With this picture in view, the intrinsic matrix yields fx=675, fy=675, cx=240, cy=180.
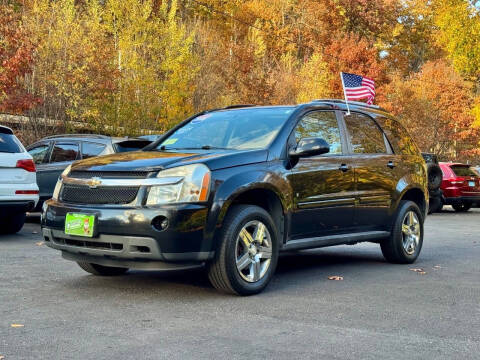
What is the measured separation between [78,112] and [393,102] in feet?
72.9

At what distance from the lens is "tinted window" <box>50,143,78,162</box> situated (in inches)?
497

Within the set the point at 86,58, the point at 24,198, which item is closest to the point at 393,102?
the point at 86,58

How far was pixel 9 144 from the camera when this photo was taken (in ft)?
33.5

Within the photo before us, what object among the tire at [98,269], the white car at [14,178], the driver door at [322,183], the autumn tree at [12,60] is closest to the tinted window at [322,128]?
the driver door at [322,183]

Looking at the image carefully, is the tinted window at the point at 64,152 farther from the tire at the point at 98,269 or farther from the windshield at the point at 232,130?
the tire at the point at 98,269

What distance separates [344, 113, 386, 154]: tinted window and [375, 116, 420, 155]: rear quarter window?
0.60 feet

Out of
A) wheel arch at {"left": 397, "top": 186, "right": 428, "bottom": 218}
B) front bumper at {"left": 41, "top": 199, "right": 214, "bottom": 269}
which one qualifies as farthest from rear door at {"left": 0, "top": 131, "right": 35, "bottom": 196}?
wheel arch at {"left": 397, "top": 186, "right": 428, "bottom": 218}

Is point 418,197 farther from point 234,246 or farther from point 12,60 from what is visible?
point 12,60

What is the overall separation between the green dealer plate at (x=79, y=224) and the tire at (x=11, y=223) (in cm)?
533

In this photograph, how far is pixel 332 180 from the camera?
23.5 feet

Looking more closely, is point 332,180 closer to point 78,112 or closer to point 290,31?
point 78,112

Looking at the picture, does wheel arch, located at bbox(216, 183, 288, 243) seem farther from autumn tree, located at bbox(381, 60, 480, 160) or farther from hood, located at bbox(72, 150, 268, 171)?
autumn tree, located at bbox(381, 60, 480, 160)

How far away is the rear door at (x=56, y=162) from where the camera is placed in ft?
41.3

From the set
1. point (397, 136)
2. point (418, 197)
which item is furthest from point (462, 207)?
point (397, 136)
